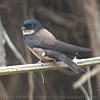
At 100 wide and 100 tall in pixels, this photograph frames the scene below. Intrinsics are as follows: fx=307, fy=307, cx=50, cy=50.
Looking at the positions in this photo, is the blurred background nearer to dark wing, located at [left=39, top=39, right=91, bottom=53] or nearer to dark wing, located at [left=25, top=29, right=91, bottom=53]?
dark wing, located at [left=25, top=29, right=91, bottom=53]

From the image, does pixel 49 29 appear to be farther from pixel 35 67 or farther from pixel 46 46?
pixel 35 67

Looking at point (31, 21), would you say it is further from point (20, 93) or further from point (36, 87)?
point (20, 93)

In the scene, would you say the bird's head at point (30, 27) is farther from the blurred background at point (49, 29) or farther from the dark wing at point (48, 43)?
the blurred background at point (49, 29)

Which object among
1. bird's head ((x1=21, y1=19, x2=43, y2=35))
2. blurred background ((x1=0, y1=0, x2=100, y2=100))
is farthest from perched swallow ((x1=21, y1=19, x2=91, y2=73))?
blurred background ((x1=0, y1=0, x2=100, y2=100))

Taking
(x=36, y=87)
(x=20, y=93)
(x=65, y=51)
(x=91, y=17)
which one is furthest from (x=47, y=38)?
(x=20, y=93)

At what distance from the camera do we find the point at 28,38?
8.85ft

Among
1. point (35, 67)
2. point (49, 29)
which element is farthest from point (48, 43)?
point (49, 29)

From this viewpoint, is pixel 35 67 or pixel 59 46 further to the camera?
pixel 59 46

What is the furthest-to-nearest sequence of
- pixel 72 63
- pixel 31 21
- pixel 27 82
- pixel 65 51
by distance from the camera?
pixel 27 82 < pixel 31 21 < pixel 65 51 < pixel 72 63

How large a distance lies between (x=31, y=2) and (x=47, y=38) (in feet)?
5.74

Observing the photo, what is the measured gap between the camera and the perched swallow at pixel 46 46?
7.47ft

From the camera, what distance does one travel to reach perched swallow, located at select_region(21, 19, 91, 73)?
7.47 ft

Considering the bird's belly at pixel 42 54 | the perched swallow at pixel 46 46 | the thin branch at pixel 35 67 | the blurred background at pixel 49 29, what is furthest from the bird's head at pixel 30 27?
the blurred background at pixel 49 29

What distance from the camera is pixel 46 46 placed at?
97.3 inches
